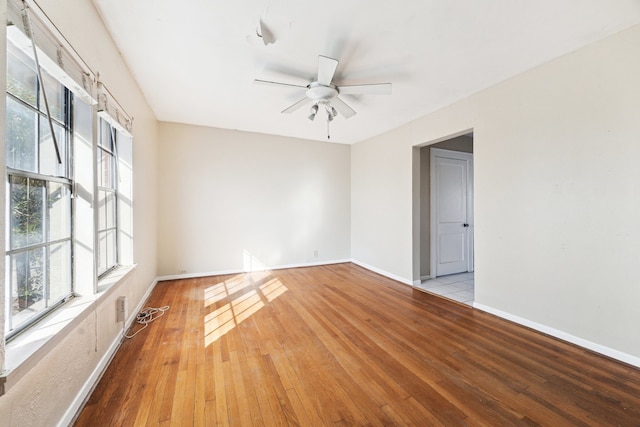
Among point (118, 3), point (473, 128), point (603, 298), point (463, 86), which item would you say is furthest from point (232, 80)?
point (603, 298)

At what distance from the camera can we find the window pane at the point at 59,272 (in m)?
1.51

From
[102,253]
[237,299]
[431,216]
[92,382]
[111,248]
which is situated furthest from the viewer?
[431,216]

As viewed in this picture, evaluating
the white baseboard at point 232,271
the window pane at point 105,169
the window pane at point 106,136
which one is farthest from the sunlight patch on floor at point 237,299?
the window pane at point 106,136

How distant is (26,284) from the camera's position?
4.34ft

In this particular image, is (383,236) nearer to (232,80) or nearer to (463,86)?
(463,86)

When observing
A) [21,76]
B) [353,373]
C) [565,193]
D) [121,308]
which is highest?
[21,76]

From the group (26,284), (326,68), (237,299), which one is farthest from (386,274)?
(26,284)

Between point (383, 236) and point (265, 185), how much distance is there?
2.46 meters

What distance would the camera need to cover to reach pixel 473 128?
3.10 meters

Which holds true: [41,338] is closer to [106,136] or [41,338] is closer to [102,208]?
[102,208]

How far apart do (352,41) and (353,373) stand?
2662 millimetres

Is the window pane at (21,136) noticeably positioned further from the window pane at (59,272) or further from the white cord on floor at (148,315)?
the white cord on floor at (148,315)

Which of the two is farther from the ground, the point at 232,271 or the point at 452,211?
the point at 452,211

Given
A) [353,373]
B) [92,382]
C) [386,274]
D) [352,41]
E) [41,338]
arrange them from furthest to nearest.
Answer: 1. [386,274]
2. [352,41]
3. [353,373]
4. [92,382]
5. [41,338]
